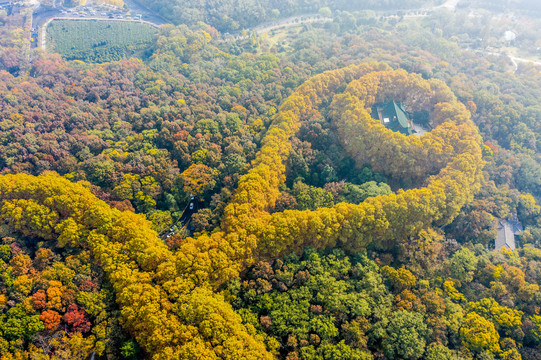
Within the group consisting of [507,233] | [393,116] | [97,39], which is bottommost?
[507,233]

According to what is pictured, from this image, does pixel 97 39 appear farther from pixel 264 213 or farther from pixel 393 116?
pixel 393 116

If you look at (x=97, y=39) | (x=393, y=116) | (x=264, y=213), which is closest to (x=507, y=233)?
(x=393, y=116)

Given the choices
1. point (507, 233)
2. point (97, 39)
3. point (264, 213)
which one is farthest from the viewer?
point (97, 39)

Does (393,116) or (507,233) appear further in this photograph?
(393,116)

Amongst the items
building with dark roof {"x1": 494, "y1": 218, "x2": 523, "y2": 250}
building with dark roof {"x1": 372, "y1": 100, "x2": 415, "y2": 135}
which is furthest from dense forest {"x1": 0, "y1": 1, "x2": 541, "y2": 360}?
building with dark roof {"x1": 372, "y1": 100, "x2": 415, "y2": 135}

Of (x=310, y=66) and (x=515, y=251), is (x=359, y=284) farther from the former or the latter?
(x=310, y=66)

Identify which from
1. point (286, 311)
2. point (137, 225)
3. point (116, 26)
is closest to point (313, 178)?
point (286, 311)
